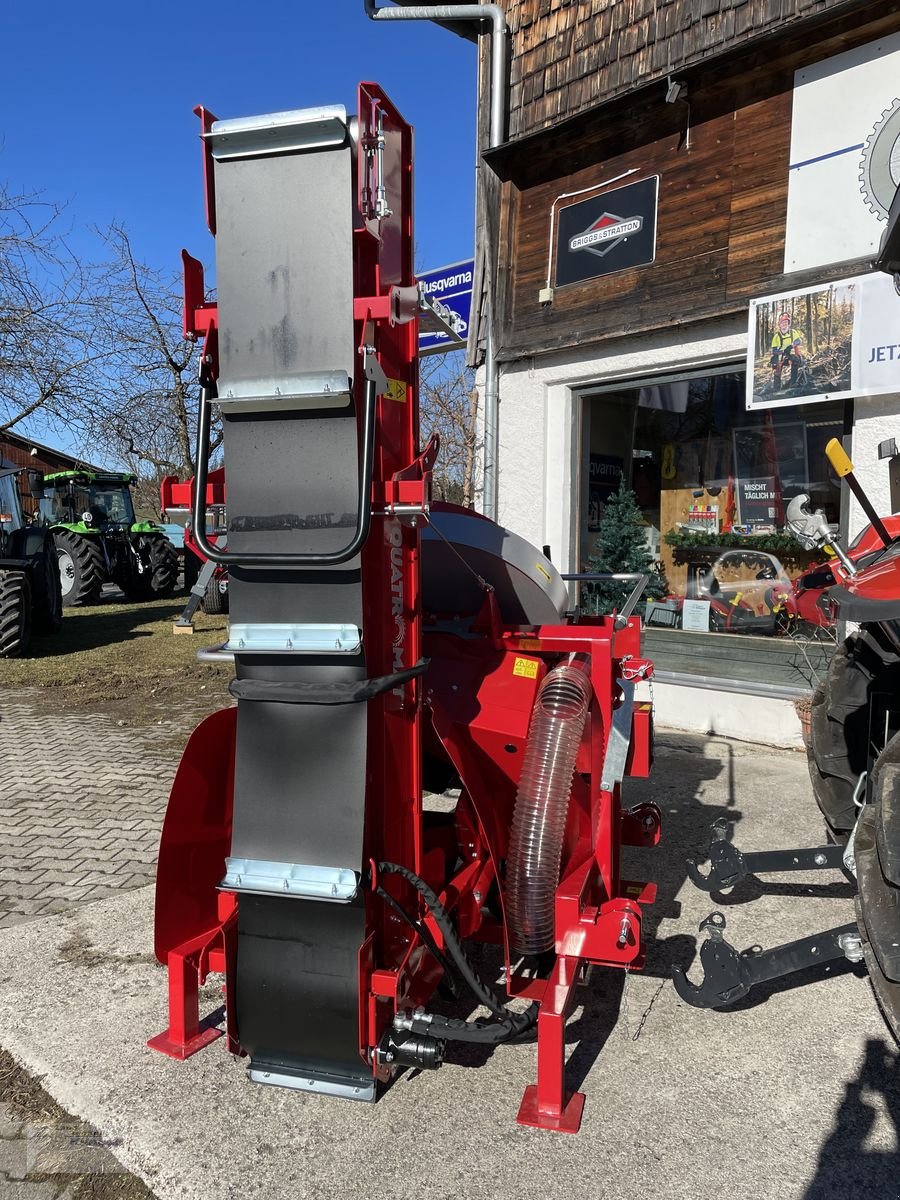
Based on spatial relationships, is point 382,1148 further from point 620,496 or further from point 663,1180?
point 620,496

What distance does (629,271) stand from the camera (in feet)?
22.5

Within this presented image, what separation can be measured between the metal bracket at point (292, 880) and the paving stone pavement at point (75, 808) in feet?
6.18

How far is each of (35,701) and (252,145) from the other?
7291mm

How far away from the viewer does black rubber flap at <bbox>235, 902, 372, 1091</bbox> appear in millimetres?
2223

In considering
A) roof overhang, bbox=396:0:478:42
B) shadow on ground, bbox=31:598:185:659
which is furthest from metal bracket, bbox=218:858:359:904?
shadow on ground, bbox=31:598:185:659

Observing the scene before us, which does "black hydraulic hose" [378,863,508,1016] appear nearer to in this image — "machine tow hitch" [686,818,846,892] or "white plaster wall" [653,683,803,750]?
"machine tow hitch" [686,818,846,892]

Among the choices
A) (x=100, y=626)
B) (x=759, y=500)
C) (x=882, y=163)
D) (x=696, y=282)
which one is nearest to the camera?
(x=882, y=163)

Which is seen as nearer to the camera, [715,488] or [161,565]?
[715,488]

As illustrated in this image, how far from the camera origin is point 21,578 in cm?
1036

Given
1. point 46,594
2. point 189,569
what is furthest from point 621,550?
point 189,569

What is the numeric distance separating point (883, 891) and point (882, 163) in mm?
5114

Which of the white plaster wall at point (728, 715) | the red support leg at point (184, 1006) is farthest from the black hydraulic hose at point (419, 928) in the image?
the white plaster wall at point (728, 715)

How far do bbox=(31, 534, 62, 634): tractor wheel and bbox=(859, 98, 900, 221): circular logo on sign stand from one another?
407 inches

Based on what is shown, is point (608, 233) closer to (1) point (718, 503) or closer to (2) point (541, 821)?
(1) point (718, 503)
